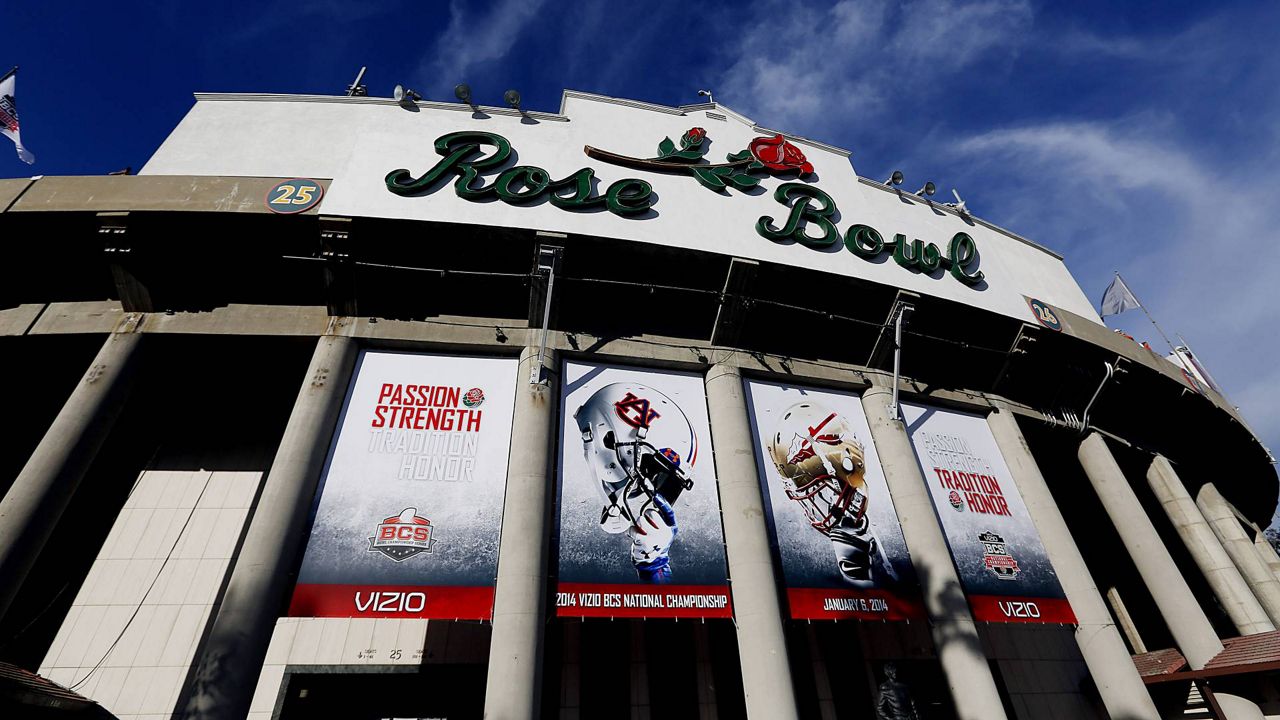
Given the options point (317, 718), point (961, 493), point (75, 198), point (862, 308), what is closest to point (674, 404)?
point (862, 308)

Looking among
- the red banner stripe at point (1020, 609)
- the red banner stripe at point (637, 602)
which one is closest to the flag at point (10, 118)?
the red banner stripe at point (637, 602)

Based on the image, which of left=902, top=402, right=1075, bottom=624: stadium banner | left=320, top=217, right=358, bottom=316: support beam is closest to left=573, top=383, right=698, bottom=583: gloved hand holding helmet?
left=320, top=217, right=358, bottom=316: support beam

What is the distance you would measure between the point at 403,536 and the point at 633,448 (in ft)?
19.6

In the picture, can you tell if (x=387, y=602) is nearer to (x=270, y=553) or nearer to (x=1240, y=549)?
(x=270, y=553)

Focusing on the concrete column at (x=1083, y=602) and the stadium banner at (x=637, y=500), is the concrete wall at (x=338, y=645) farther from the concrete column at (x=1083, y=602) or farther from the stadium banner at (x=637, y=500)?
the concrete column at (x=1083, y=602)

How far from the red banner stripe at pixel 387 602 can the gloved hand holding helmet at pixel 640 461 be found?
11.9ft

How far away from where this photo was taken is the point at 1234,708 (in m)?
17.7

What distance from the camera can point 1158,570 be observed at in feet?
65.7

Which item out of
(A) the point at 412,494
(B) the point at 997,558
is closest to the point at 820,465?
(B) the point at 997,558

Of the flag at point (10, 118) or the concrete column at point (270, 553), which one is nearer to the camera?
the concrete column at point (270, 553)

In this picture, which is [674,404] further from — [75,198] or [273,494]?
[75,198]

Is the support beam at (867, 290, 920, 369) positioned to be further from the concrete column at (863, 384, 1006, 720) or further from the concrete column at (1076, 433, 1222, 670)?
the concrete column at (1076, 433, 1222, 670)

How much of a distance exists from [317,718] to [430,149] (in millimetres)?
16137

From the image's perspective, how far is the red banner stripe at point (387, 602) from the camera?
41.8 ft
